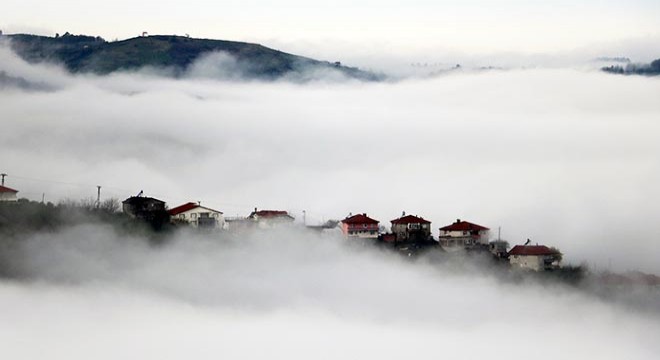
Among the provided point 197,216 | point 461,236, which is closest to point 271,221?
point 197,216

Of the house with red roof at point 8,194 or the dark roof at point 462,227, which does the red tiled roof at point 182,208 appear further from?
the dark roof at point 462,227

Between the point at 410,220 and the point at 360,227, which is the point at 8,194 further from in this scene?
the point at 410,220

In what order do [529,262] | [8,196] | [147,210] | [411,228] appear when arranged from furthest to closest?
1. [411,228]
2. [147,210]
3. [529,262]
4. [8,196]

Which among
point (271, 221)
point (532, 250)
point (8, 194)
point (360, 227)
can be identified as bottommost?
point (532, 250)

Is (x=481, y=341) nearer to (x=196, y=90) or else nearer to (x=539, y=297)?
(x=539, y=297)

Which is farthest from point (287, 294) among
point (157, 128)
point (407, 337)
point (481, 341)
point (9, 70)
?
point (9, 70)

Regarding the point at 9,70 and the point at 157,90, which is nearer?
the point at 9,70

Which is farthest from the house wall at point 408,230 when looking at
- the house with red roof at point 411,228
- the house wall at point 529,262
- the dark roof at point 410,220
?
the house wall at point 529,262
